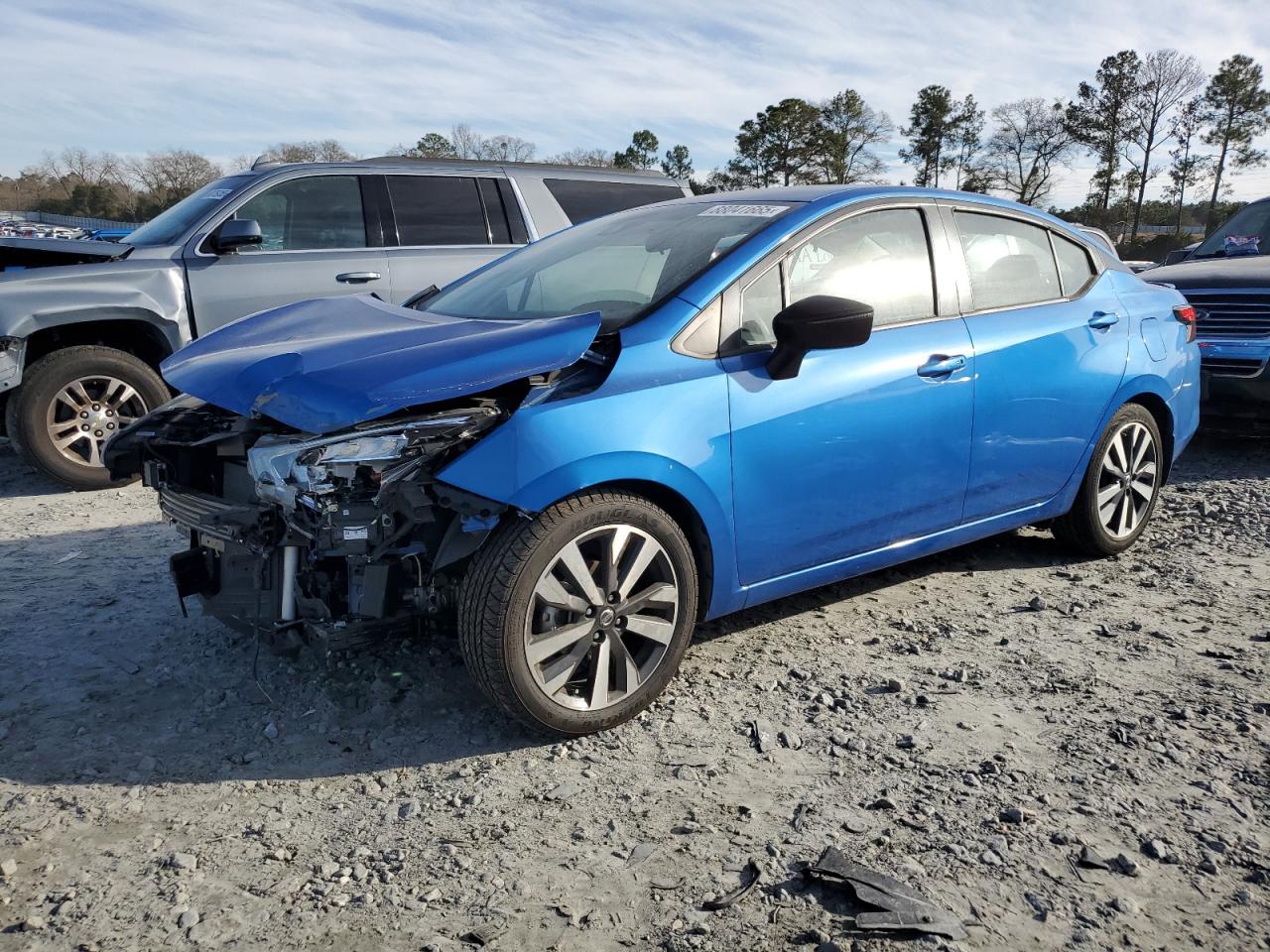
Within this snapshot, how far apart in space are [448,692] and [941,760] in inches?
64.6

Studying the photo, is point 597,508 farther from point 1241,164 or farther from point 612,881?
point 1241,164

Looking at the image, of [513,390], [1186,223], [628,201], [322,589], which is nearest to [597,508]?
[513,390]

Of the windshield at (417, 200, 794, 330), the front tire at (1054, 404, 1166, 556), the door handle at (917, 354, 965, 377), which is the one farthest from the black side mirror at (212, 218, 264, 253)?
the front tire at (1054, 404, 1166, 556)

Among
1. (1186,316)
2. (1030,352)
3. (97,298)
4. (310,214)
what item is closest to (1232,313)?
(1186,316)

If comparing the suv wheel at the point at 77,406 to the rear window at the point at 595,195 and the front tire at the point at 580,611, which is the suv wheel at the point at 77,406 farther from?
the front tire at the point at 580,611

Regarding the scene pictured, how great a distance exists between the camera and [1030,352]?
167 inches

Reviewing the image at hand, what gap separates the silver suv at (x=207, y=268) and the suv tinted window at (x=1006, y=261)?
350 cm

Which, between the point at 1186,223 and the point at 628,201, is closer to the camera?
the point at 628,201

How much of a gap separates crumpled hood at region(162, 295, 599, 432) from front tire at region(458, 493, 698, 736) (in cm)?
45

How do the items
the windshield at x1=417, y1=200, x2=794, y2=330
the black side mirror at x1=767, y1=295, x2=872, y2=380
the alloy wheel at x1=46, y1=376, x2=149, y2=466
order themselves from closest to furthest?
the black side mirror at x1=767, y1=295, x2=872, y2=380
the windshield at x1=417, y1=200, x2=794, y2=330
the alloy wheel at x1=46, y1=376, x2=149, y2=466

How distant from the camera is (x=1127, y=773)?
2955 millimetres

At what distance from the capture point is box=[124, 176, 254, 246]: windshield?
6578 millimetres

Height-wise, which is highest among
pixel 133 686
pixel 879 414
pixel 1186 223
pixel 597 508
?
pixel 1186 223

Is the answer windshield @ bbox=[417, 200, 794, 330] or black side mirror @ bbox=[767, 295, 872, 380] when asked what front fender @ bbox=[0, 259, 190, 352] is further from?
black side mirror @ bbox=[767, 295, 872, 380]
